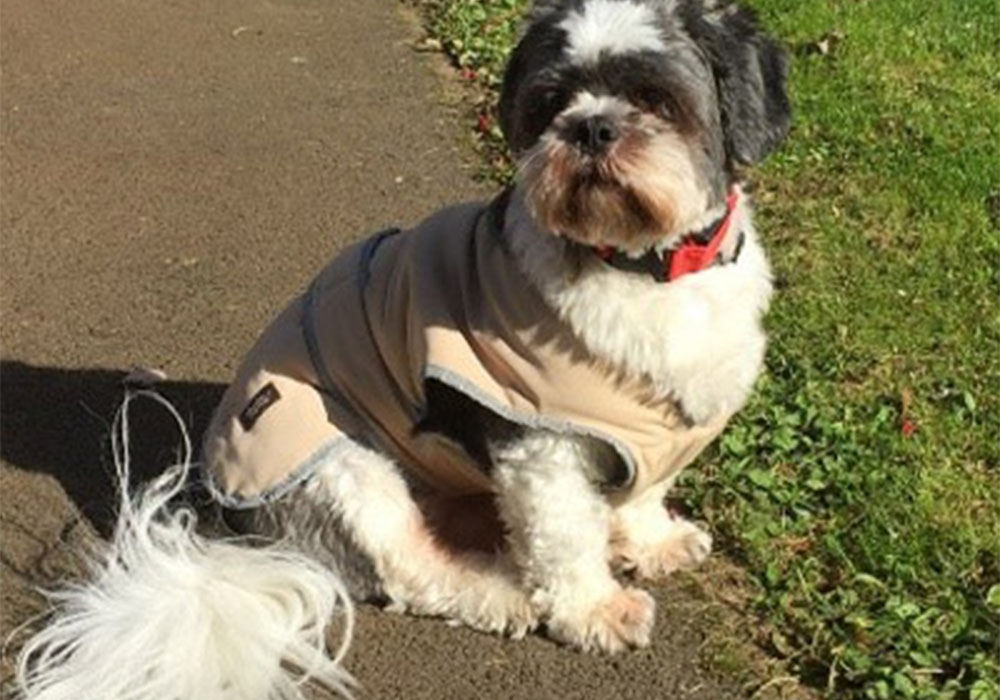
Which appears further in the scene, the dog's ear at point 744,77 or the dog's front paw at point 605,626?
the dog's front paw at point 605,626

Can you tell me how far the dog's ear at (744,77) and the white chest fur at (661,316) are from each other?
0.24 m

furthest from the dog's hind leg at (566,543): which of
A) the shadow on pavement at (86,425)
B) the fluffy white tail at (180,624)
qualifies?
the shadow on pavement at (86,425)

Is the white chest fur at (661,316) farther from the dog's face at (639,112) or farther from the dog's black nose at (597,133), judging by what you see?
the dog's black nose at (597,133)

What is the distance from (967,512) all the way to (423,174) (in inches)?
115

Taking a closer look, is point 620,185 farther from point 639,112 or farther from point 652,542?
point 652,542

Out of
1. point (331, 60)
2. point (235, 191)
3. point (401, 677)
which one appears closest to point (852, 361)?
point (401, 677)

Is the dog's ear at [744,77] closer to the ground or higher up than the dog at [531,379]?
higher up

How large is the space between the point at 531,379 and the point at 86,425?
5.95ft

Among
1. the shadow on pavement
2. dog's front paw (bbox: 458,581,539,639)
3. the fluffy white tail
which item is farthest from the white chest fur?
the shadow on pavement

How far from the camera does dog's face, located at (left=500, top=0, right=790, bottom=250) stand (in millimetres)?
3312

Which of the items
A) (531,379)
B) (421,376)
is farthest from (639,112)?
(421,376)

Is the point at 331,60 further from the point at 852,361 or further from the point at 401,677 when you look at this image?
the point at 401,677

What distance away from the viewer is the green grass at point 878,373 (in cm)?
384

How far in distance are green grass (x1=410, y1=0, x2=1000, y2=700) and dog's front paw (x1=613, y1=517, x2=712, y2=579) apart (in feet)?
0.34
